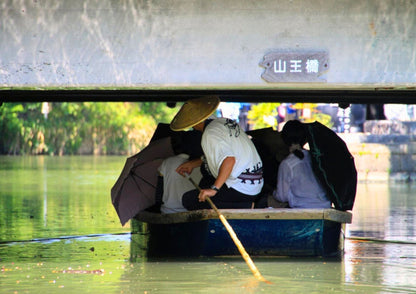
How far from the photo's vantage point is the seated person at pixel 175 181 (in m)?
8.77

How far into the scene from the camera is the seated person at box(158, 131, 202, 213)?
28.8ft

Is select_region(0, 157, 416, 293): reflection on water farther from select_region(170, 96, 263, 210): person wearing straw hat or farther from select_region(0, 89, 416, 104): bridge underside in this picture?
select_region(0, 89, 416, 104): bridge underside

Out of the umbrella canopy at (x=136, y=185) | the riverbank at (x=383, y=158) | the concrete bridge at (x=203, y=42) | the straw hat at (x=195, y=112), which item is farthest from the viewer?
the riverbank at (x=383, y=158)

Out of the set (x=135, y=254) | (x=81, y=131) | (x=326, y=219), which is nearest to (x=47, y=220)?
(x=135, y=254)

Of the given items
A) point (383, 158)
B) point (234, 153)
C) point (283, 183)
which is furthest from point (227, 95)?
point (383, 158)

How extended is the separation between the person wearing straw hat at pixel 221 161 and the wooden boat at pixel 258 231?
265mm

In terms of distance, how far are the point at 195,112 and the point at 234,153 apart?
0.62 metres

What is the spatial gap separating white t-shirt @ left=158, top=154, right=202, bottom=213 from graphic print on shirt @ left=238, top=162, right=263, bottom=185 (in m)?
0.90

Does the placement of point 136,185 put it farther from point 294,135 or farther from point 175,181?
point 294,135

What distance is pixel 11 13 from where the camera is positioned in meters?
7.01

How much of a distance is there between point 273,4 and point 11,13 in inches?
90.6

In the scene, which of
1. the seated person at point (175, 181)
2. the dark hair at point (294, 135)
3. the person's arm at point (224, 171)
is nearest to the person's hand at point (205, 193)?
the person's arm at point (224, 171)

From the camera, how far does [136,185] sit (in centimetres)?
920

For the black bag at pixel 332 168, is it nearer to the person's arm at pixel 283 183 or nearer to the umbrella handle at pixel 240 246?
the person's arm at pixel 283 183
